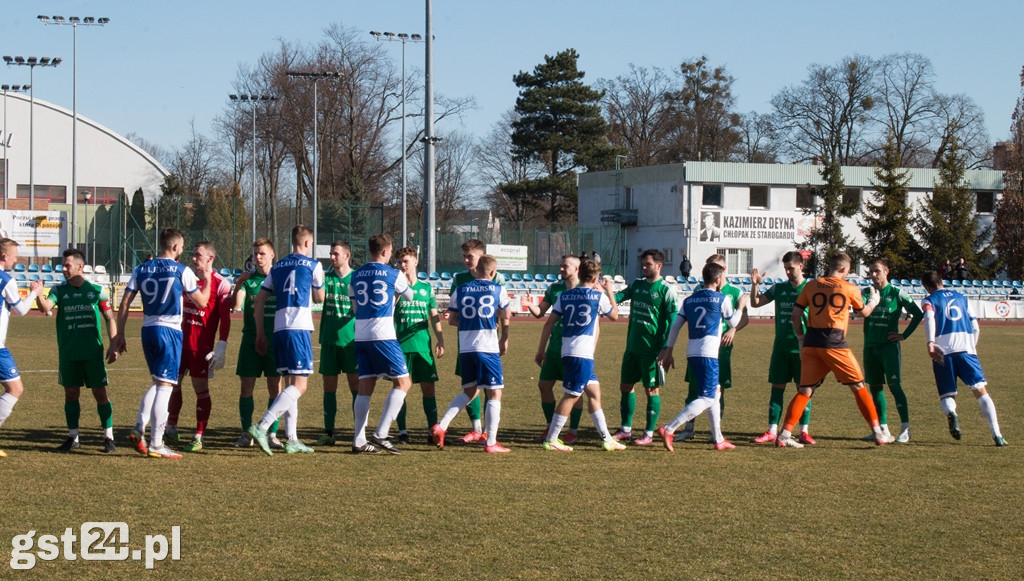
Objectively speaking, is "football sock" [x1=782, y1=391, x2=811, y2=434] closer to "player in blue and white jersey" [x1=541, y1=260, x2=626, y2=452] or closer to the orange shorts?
the orange shorts

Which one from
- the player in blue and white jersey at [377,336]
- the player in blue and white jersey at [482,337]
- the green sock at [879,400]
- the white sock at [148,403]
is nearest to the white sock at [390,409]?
the player in blue and white jersey at [377,336]

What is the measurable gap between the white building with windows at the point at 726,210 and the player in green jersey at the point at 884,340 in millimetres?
42415

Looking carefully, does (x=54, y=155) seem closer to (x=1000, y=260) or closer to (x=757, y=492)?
(x=1000, y=260)

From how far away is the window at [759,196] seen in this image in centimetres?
5594

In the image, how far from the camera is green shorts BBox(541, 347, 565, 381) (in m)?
9.93

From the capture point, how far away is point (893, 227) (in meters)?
51.3

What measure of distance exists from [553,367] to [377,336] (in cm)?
196

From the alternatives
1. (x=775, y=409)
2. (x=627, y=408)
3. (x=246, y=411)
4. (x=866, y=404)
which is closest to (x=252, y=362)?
(x=246, y=411)

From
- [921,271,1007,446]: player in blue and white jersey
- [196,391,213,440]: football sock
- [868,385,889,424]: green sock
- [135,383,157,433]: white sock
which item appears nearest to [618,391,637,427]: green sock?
[868,385,889,424]: green sock

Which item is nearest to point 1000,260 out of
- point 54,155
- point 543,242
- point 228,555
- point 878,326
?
point 543,242

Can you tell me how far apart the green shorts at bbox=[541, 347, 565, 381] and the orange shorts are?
232cm

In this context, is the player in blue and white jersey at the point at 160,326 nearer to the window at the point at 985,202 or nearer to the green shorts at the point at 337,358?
the green shorts at the point at 337,358

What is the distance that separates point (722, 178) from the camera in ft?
179

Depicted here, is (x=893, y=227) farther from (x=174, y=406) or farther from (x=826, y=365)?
Answer: (x=174, y=406)
